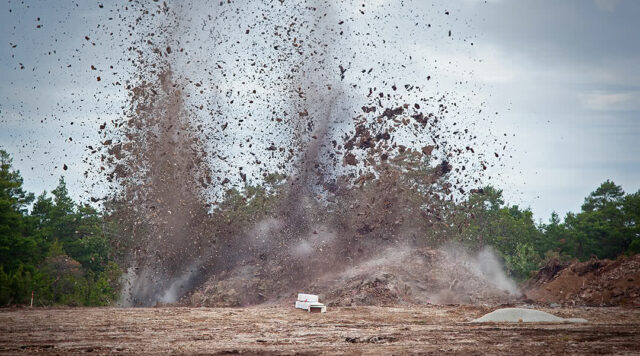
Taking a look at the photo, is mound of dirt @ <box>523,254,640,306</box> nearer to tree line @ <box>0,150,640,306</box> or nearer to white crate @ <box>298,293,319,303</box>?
tree line @ <box>0,150,640,306</box>

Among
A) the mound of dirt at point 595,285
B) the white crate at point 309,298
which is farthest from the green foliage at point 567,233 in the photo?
the white crate at point 309,298

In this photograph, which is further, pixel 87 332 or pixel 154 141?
pixel 154 141

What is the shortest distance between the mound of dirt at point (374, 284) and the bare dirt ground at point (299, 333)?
7.39 meters

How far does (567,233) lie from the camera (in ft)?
213

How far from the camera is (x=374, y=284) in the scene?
31.0m

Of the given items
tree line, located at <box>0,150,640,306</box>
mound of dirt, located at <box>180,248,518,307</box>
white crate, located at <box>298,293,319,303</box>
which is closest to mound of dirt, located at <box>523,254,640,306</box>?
mound of dirt, located at <box>180,248,518,307</box>

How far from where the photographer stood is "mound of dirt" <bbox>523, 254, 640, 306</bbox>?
31.2 metres

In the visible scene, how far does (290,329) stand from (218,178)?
43.1ft

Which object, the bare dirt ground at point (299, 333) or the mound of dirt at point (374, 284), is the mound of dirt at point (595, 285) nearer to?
the mound of dirt at point (374, 284)

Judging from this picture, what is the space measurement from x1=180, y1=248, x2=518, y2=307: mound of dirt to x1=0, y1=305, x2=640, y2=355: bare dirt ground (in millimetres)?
7393

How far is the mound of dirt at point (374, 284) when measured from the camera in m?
31.4

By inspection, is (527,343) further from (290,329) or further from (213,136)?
(213,136)

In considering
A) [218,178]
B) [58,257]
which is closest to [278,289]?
[218,178]

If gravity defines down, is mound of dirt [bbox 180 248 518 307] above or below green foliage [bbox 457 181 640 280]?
below
